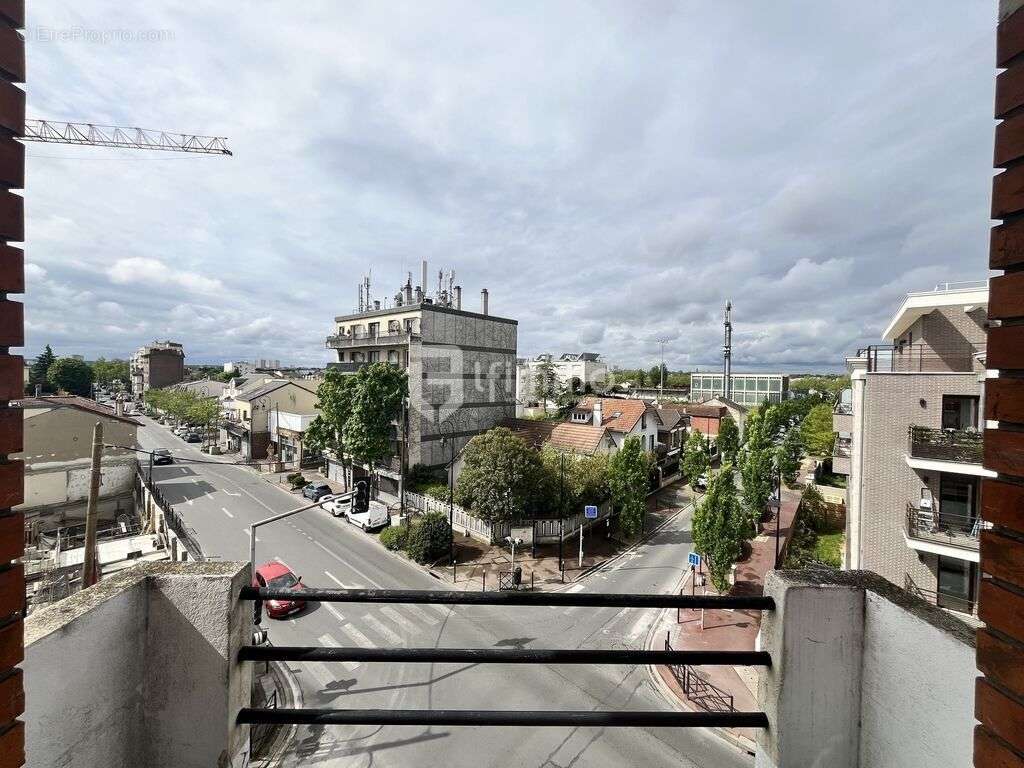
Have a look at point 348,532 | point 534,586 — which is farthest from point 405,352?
point 534,586

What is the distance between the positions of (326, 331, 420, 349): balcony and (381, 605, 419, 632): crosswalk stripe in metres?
16.7

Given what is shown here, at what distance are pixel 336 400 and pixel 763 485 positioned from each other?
872 inches

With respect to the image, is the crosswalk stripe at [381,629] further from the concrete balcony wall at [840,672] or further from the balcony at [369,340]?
the balcony at [369,340]

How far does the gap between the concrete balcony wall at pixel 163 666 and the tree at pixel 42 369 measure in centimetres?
8736

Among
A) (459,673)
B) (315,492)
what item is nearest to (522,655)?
(459,673)

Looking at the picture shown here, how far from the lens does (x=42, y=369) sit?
65.1m

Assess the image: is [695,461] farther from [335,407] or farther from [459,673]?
[335,407]

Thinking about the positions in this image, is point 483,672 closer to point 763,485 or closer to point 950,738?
point 950,738

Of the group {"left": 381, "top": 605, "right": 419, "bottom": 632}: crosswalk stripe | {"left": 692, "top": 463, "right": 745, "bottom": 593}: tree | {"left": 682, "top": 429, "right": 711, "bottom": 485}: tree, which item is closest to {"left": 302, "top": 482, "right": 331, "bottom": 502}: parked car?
{"left": 381, "top": 605, "right": 419, "bottom": 632}: crosswalk stripe

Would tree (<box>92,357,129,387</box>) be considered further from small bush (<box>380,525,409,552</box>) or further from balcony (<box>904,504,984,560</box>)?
balcony (<box>904,504,984,560</box>)

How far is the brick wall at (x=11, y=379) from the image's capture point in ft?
4.25

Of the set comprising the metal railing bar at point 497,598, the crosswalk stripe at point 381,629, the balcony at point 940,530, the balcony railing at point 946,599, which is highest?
the metal railing bar at point 497,598

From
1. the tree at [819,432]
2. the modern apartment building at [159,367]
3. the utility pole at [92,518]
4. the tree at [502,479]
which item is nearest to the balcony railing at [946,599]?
the tree at [502,479]

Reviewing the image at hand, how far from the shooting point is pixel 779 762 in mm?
1904
